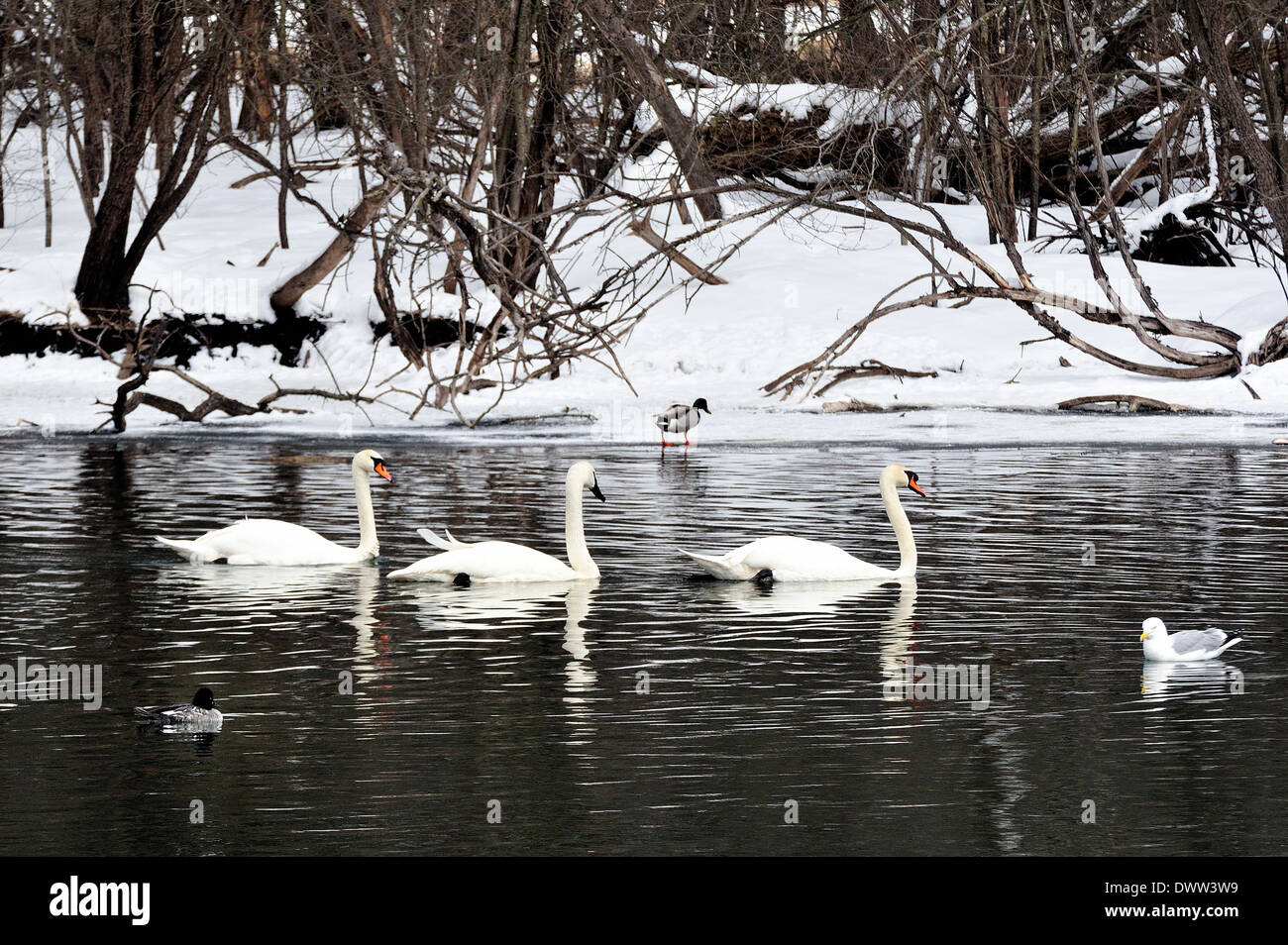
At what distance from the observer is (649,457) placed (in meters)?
20.4

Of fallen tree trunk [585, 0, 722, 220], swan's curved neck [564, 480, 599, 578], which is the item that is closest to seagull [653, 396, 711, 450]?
fallen tree trunk [585, 0, 722, 220]

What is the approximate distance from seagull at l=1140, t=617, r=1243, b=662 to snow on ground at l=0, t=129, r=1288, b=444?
40.0ft

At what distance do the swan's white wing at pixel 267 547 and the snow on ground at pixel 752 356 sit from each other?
31.9 ft

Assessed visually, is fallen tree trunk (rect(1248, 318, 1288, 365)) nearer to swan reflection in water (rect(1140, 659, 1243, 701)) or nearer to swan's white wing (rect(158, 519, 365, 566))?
swan's white wing (rect(158, 519, 365, 566))

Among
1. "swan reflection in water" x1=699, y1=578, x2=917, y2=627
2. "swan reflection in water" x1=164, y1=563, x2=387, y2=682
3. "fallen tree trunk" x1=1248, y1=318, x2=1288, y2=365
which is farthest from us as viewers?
"fallen tree trunk" x1=1248, y1=318, x2=1288, y2=365

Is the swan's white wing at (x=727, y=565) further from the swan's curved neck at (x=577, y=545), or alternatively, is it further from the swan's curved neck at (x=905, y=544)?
the swan's curved neck at (x=905, y=544)

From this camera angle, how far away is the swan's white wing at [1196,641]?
8.80 meters

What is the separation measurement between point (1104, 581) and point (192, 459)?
36.7 feet

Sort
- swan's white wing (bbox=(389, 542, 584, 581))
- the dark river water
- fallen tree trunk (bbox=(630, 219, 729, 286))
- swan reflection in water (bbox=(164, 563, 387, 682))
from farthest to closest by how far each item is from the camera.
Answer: fallen tree trunk (bbox=(630, 219, 729, 286))
swan's white wing (bbox=(389, 542, 584, 581))
swan reflection in water (bbox=(164, 563, 387, 682))
the dark river water

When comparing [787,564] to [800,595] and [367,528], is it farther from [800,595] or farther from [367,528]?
[367,528]

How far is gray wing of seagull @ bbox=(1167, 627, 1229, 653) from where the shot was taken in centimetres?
880

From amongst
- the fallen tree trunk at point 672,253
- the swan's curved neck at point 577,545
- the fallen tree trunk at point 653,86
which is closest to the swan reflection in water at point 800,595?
the swan's curved neck at point 577,545

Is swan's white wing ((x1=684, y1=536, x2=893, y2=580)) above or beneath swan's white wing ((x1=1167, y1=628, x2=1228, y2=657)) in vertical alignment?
above
